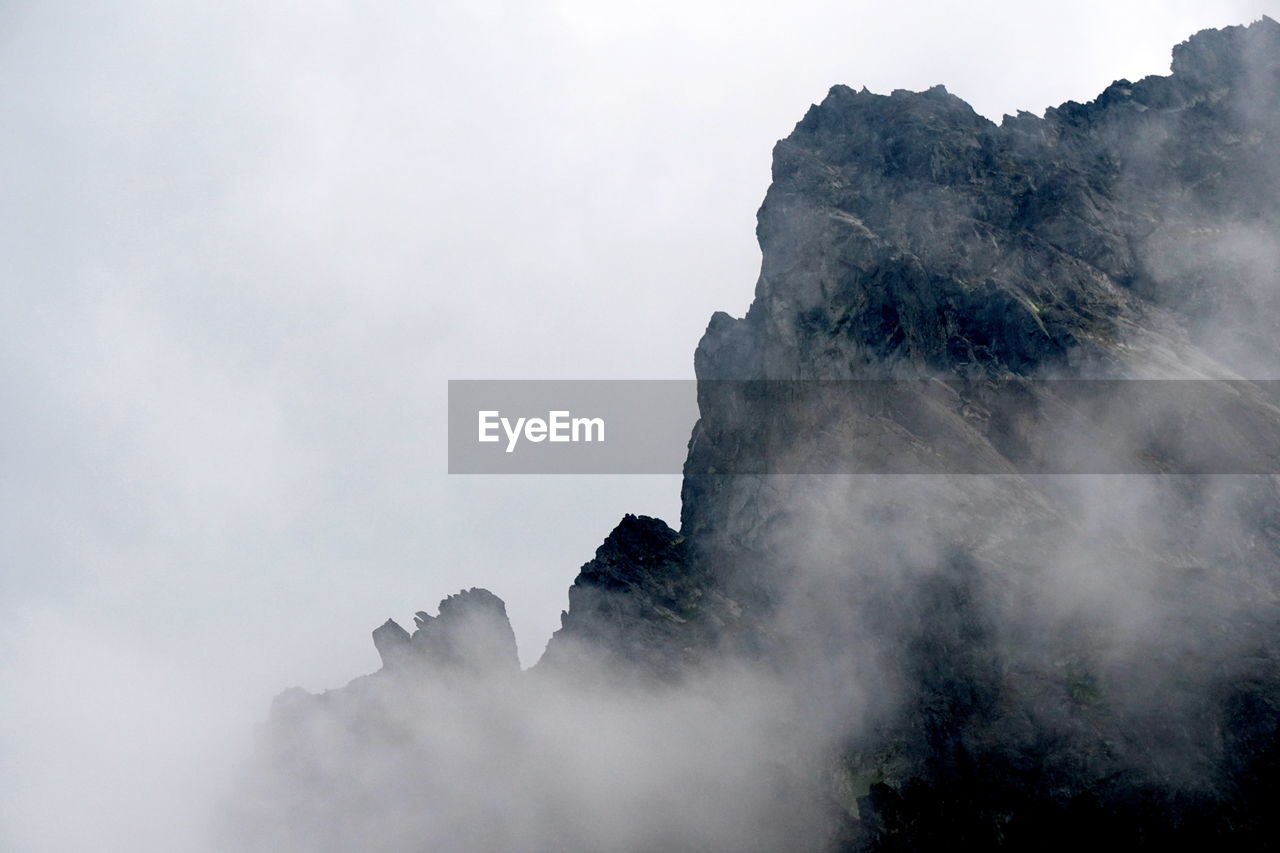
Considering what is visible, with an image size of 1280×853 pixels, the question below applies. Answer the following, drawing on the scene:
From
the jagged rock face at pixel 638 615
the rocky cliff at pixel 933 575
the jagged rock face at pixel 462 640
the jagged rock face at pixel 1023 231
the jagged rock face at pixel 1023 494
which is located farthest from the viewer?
the jagged rock face at pixel 462 640

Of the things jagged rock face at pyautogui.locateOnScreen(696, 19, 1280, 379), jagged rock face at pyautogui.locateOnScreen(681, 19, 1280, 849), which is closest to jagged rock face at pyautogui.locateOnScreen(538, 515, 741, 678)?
jagged rock face at pyautogui.locateOnScreen(681, 19, 1280, 849)

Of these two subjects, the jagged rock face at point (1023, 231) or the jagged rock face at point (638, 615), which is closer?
the jagged rock face at point (1023, 231)

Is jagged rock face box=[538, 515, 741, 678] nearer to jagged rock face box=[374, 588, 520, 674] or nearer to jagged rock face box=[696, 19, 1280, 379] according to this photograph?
jagged rock face box=[374, 588, 520, 674]

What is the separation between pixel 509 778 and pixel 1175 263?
143 metres

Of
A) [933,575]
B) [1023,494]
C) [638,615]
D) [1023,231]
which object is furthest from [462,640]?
[1023,231]

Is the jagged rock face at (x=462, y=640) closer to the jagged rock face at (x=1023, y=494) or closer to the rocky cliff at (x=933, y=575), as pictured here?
the rocky cliff at (x=933, y=575)

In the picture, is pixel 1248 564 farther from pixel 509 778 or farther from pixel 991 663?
pixel 509 778

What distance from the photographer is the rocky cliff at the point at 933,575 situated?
11506 centimetres

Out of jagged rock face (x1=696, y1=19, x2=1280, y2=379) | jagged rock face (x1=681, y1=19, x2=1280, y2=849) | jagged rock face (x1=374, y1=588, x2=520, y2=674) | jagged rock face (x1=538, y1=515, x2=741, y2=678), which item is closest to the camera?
jagged rock face (x1=681, y1=19, x2=1280, y2=849)

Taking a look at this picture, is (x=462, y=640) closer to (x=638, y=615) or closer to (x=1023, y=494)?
(x=638, y=615)

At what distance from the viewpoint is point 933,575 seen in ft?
428

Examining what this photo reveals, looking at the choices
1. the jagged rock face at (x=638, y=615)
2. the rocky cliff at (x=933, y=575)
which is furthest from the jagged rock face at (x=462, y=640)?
the jagged rock face at (x=638, y=615)

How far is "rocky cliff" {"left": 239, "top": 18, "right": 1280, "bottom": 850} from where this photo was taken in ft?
378

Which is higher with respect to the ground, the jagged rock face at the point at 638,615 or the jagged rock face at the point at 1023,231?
the jagged rock face at the point at 1023,231
